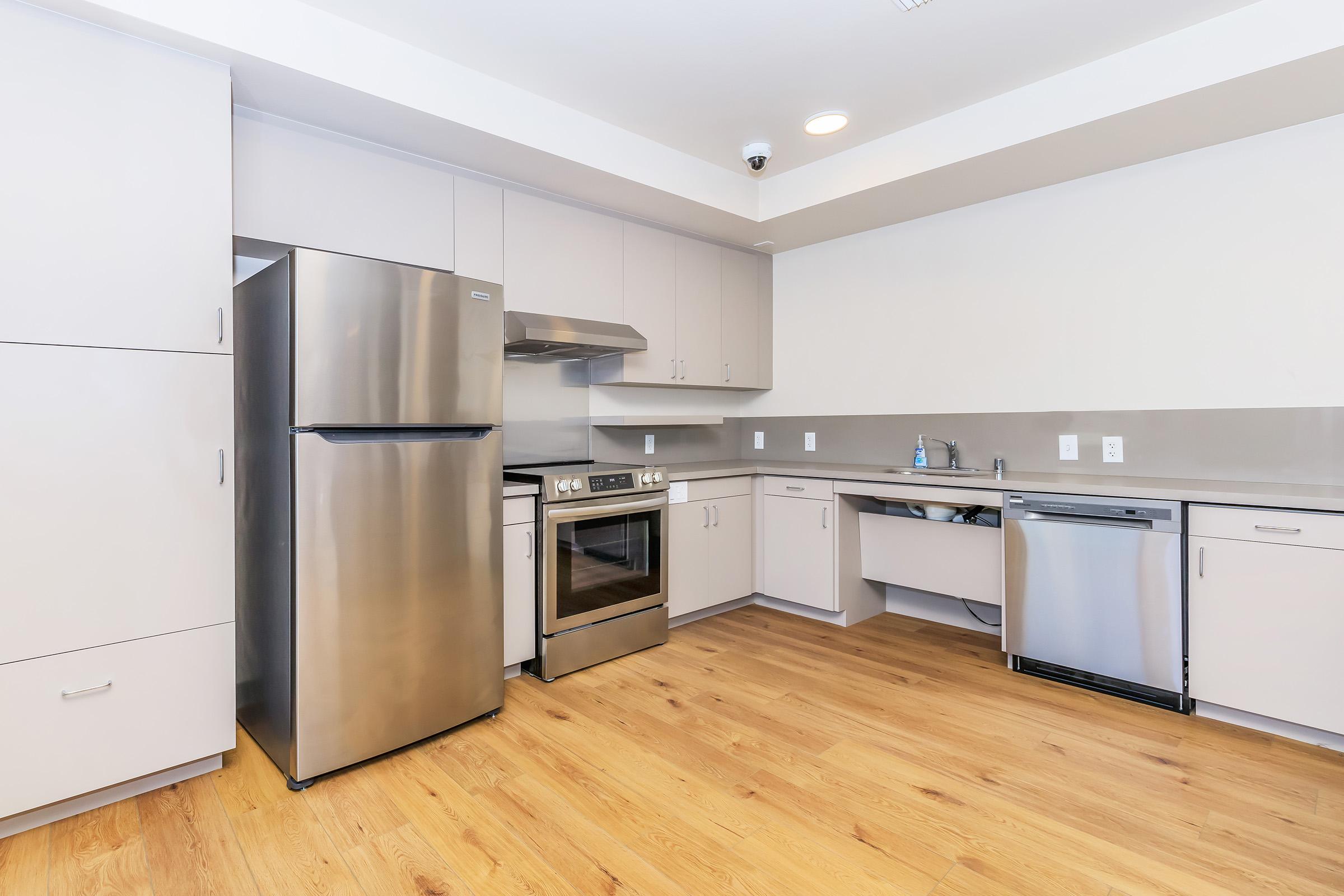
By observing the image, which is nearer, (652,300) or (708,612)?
(652,300)

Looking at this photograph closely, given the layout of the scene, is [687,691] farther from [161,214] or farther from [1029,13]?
[1029,13]

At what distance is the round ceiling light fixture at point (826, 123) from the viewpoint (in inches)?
112

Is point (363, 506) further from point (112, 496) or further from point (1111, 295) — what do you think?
point (1111, 295)

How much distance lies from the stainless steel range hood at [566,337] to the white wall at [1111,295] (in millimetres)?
1422

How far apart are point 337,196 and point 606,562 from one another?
1843 mm

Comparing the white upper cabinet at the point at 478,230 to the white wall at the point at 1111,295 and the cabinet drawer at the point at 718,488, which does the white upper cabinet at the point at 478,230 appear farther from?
the white wall at the point at 1111,295

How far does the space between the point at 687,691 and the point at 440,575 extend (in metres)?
1.12

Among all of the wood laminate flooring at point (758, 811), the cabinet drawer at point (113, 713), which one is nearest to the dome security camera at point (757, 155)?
the wood laminate flooring at point (758, 811)

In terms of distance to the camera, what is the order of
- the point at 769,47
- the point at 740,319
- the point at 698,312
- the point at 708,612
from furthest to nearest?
the point at 740,319, the point at 698,312, the point at 708,612, the point at 769,47

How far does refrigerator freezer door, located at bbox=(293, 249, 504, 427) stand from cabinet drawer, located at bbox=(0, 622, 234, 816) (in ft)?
2.62

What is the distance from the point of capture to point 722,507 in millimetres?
3637

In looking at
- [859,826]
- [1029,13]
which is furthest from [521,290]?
[859,826]

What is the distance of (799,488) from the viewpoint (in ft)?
11.9

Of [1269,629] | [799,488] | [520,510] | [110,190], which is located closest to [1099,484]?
[1269,629]
